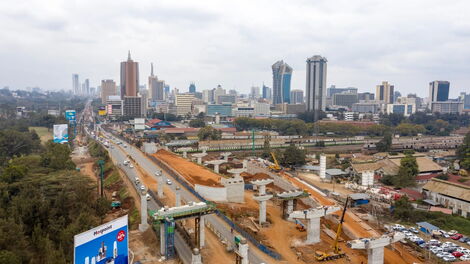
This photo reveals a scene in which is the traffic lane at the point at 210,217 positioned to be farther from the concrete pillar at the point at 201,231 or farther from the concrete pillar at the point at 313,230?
the concrete pillar at the point at 313,230

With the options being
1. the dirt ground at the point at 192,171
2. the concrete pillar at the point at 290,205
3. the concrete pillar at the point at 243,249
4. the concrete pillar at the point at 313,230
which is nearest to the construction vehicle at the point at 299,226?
the concrete pillar at the point at 290,205

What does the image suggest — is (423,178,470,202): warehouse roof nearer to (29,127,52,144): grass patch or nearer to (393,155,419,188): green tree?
(393,155,419,188): green tree

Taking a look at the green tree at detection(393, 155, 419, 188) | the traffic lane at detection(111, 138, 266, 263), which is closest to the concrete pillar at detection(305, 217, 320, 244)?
the traffic lane at detection(111, 138, 266, 263)

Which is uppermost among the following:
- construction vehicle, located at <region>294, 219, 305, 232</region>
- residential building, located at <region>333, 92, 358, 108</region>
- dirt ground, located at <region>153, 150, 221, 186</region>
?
residential building, located at <region>333, 92, 358, 108</region>

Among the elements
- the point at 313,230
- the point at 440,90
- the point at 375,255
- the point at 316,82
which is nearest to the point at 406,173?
the point at 313,230

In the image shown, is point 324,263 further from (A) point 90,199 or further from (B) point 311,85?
(B) point 311,85

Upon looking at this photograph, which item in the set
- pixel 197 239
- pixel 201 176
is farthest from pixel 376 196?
pixel 197 239
